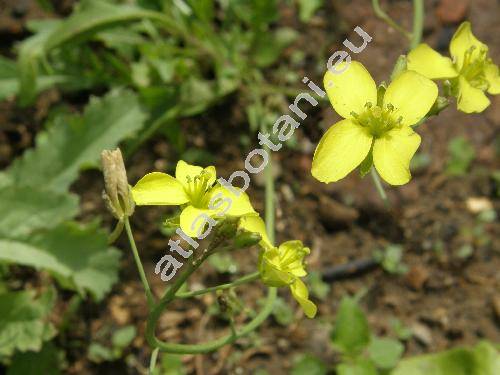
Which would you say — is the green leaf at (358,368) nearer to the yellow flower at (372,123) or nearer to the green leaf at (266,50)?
the yellow flower at (372,123)

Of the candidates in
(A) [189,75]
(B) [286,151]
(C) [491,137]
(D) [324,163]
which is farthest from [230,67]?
(D) [324,163]

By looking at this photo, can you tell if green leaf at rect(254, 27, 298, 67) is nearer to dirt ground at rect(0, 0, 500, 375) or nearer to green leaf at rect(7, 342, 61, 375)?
dirt ground at rect(0, 0, 500, 375)

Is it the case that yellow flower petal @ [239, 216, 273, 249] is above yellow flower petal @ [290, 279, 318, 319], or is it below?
above

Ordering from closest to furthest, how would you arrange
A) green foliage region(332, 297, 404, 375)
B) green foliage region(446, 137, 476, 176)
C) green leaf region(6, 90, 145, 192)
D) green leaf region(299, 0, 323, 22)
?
green foliage region(332, 297, 404, 375) → green leaf region(6, 90, 145, 192) → green foliage region(446, 137, 476, 176) → green leaf region(299, 0, 323, 22)

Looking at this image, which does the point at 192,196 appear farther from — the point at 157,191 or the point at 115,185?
the point at 115,185

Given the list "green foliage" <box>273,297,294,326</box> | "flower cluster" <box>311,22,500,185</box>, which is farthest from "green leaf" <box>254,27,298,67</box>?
"flower cluster" <box>311,22,500,185</box>

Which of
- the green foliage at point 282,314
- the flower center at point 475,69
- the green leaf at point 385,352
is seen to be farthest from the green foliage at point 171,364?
the flower center at point 475,69

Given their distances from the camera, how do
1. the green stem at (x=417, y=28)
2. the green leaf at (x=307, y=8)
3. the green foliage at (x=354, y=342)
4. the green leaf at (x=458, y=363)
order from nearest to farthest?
the green stem at (x=417, y=28) → the green leaf at (x=458, y=363) → the green foliage at (x=354, y=342) → the green leaf at (x=307, y=8)
